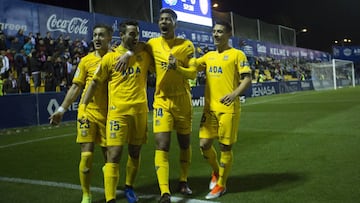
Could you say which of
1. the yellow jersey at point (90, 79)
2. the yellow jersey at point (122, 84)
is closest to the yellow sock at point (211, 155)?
the yellow jersey at point (122, 84)

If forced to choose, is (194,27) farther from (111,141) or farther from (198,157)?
(111,141)

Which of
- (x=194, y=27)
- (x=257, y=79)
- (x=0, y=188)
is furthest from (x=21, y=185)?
(x=257, y=79)

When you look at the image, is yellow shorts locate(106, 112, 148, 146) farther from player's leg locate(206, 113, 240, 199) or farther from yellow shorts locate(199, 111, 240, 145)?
player's leg locate(206, 113, 240, 199)

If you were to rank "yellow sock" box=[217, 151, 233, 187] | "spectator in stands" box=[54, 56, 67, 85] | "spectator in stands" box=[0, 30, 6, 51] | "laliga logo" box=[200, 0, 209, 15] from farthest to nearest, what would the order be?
1. "laliga logo" box=[200, 0, 209, 15]
2. "spectator in stands" box=[54, 56, 67, 85]
3. "spectator in stands" box=[0, 30, 6, 51]
4. "yellow sock" box=[217, 151, 233, 187]

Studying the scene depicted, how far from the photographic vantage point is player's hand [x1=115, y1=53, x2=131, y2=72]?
3.97 metres

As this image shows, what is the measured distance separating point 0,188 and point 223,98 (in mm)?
3081

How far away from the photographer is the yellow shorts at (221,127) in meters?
4.39

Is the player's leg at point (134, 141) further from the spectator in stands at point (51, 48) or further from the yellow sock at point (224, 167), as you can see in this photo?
the spectator in stands at point (51, 48)

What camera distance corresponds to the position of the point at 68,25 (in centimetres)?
1585

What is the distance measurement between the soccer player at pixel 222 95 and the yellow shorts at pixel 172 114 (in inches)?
11.2

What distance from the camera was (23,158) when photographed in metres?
7.25

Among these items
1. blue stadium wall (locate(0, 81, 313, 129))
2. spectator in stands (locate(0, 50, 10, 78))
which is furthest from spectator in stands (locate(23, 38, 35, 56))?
blue stadium wall (locate(0, 81, 313, 129))

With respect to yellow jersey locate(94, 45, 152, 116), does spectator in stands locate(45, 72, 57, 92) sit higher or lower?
higher

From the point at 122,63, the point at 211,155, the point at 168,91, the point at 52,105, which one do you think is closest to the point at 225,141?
the point at 211,155
